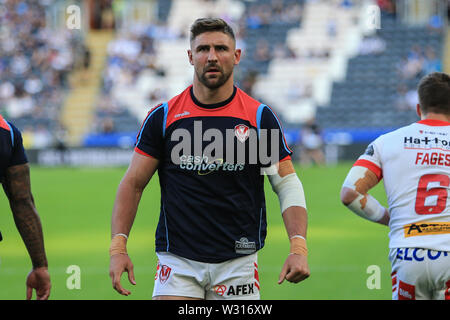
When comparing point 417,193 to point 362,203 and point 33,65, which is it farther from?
point 33,65

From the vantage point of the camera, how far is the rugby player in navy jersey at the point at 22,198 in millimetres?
4516

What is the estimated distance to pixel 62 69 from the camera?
38.3 meters

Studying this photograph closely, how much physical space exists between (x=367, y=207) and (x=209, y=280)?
1.20 meters

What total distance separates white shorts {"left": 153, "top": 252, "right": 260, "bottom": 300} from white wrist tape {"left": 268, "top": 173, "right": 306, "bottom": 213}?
42cm

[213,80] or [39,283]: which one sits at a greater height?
[213,80]

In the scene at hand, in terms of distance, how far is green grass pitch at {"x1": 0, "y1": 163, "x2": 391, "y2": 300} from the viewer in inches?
361

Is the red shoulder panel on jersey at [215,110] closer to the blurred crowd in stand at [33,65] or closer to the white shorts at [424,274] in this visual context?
the white shorts at [424,274]

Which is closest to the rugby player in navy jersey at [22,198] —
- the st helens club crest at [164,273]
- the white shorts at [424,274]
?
the st helens club crest at [164,273]

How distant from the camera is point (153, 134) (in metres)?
4.68

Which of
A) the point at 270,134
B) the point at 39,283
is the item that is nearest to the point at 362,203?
the point at 270,134

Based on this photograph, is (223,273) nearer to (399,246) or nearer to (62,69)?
(399,246)

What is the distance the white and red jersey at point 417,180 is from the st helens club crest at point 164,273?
1.44 meters

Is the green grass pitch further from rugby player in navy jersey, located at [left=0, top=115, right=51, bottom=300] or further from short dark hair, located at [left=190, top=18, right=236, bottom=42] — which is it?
short dark hair, located at [left=190, top=18, right=236, bottom=42]

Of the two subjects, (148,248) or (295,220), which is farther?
(148,248)
